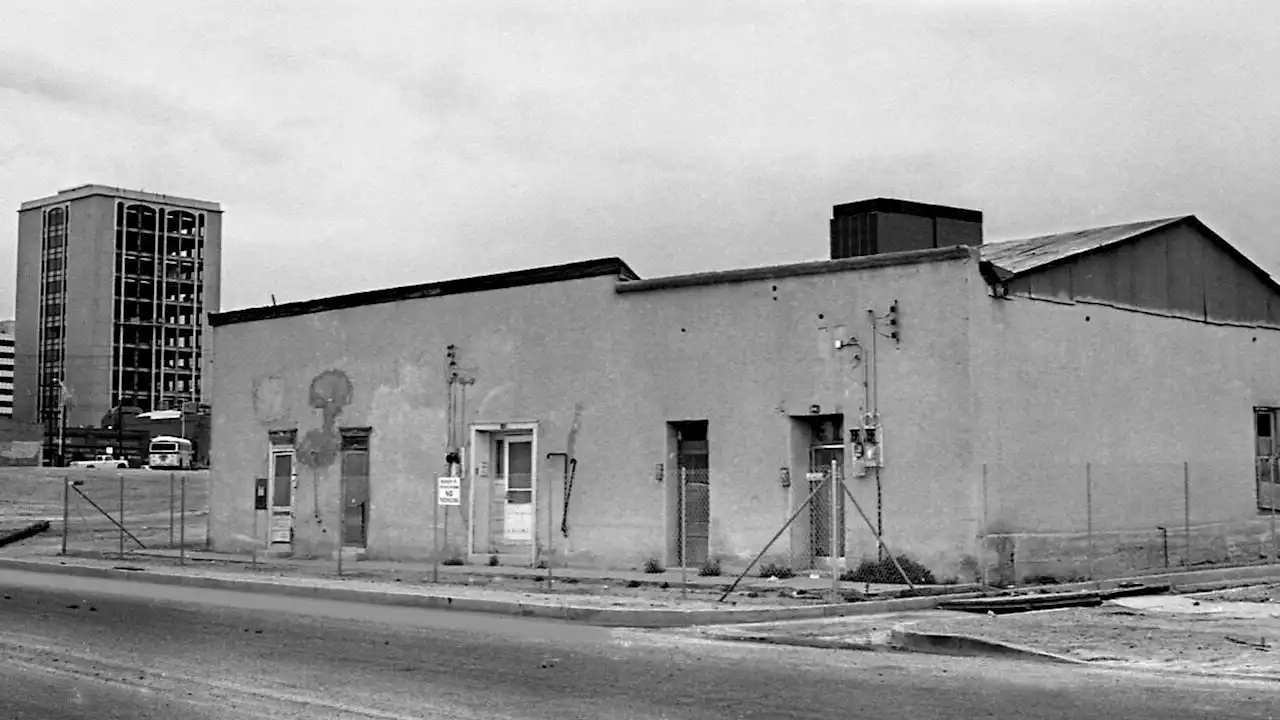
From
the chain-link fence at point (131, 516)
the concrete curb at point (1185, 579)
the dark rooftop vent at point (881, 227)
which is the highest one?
the dark rooftop vent at point (881, 227)

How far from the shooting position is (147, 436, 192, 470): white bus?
3957 inches

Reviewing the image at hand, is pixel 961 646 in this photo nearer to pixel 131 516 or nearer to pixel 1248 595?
pixel 1248 595

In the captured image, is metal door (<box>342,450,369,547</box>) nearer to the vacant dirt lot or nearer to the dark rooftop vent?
the vacant dirt lot

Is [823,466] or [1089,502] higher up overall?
[823,466]

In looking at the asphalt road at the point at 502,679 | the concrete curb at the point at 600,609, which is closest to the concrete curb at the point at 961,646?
the asphalt road at the point at 502,679

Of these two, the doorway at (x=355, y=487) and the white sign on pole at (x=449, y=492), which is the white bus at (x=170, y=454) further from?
the white sign on pole at (x=449, y=492)

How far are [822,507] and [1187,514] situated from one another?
6.59 meters

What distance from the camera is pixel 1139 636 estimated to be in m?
16.0

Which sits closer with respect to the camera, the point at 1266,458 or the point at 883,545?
the point at 883,545

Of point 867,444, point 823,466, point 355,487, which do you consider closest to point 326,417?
point 355,487

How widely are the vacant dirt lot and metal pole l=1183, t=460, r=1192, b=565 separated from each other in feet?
69.2

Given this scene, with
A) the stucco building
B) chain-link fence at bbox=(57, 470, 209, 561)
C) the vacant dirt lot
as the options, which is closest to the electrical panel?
the stucco building

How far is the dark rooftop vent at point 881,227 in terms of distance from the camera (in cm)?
2833

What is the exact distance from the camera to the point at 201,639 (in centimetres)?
1622
